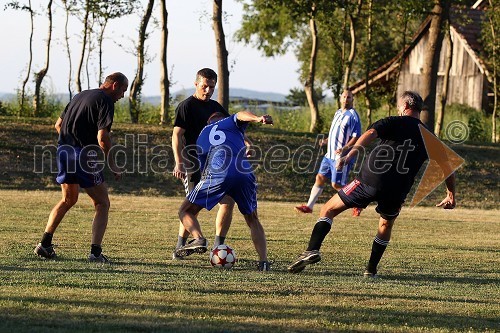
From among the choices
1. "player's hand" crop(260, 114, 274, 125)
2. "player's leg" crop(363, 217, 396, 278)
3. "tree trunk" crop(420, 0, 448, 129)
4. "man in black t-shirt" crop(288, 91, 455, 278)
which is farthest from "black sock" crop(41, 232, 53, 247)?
"tree trunk" crop(420, 0, 448, 129)

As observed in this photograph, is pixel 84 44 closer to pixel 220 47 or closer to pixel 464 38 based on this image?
pixel 220 47

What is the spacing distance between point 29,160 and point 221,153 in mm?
18027

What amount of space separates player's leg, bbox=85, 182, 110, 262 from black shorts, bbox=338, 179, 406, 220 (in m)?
2.68

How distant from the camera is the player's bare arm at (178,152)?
39.1ft

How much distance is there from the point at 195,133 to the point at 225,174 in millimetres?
1130

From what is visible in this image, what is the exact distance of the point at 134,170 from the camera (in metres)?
28.6

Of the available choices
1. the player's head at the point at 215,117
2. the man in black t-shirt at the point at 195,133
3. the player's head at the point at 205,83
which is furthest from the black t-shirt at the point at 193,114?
the player's head at the point at 215,117

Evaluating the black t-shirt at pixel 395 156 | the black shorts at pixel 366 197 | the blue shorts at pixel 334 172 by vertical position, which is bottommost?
the blue shorts at pixel 334 172

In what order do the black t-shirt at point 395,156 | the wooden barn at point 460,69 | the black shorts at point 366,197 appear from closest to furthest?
the black t-shirt at point 395,156 → the black shorts at point 366,197 → the wooden barn at point 460,69

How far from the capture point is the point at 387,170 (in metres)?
11.0

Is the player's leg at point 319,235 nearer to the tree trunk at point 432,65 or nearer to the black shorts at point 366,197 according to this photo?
the black shorts at point 366,197

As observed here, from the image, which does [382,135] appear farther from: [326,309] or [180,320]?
[180,320]

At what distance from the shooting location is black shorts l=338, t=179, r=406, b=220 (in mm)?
10969

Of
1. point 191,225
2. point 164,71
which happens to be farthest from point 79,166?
point 164,71
